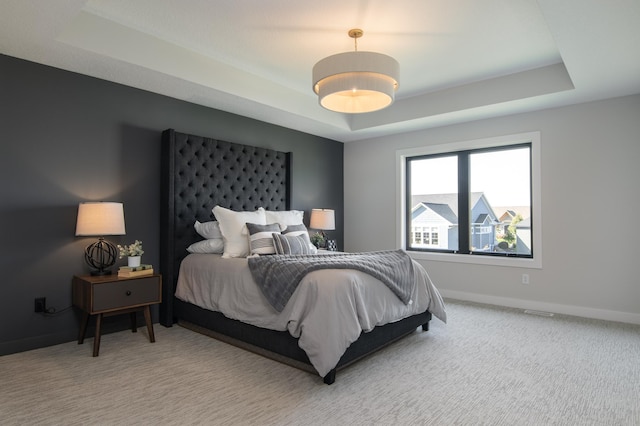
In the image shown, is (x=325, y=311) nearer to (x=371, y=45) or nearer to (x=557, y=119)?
(x=371, y=45)

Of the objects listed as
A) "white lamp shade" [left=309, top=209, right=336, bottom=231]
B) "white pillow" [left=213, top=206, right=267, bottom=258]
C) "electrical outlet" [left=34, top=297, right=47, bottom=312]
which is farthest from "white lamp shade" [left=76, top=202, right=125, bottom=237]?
"white lamp shade" [left=309, top=209, right=336, bottom=231]

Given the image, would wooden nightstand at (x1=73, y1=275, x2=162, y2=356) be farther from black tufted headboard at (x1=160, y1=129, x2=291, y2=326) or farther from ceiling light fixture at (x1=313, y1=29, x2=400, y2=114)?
ceiling light fixture at (x1=313, y1=29, x2=400, y2=114)

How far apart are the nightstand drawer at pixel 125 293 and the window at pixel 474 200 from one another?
11.8ft

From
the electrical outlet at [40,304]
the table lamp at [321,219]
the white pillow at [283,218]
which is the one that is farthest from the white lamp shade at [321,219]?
the electrical outlet at [40,304]

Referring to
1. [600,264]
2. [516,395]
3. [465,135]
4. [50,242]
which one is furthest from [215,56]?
[600,264]

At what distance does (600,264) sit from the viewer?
4.09 metres

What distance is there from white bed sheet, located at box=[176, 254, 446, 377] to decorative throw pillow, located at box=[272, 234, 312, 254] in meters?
0.40

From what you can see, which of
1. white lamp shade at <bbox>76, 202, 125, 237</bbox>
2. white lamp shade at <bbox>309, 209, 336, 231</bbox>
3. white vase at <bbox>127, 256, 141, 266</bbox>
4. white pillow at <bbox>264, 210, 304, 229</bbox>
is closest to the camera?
white lamp shade at <bbox>76, 202, 125, 237</bbox>

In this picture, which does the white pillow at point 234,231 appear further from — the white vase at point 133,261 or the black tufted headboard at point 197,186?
the white vase at point 133,261

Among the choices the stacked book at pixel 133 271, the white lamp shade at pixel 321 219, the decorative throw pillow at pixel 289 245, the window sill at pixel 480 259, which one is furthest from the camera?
the white lamp shade at pixel 321 219

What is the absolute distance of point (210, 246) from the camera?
379cm

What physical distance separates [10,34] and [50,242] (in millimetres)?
1606

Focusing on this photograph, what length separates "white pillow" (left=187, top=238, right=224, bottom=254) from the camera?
3.78m

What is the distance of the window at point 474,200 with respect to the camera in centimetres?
469
